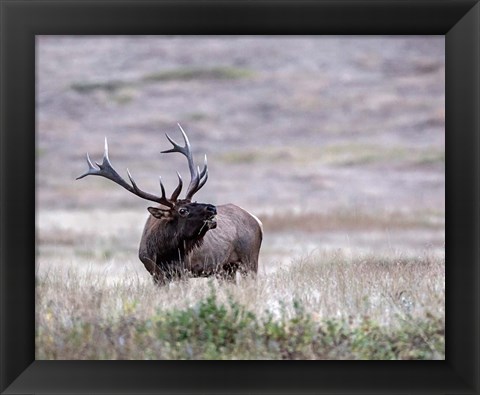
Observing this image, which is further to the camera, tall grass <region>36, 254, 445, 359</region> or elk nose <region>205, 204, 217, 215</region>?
elk nose <region>205, 204, 217, 215</region>

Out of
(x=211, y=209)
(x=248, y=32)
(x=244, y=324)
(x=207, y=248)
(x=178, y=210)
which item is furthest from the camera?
(x=207, y=248)

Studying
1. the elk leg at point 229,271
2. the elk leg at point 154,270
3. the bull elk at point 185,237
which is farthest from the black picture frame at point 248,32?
the elk leg at point 229,271

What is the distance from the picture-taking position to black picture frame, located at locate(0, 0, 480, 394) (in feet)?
17.3

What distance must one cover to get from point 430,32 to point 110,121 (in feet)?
63.5

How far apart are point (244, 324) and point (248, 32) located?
5.81ft

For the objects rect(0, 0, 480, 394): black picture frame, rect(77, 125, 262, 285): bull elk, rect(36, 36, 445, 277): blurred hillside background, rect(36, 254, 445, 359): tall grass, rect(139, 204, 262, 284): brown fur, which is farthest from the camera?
rect(36, 36, 445, 277): blurred hillside background

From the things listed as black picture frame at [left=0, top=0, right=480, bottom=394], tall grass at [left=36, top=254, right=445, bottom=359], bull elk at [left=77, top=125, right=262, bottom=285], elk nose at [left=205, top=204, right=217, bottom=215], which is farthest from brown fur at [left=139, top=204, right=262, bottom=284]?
black picture frame at [left=0, top=0, right=480, bottom=394]

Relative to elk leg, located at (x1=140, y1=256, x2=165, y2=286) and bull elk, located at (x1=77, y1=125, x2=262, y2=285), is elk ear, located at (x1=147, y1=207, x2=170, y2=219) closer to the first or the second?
bull elk, located at (x1=77, y1=125, x2=262, y2=285)

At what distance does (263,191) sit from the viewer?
55.8 ft

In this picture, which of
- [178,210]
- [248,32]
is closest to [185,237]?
[178,210]

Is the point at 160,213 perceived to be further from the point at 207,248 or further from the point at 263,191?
the point at 263,191

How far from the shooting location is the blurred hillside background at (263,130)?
42.3 feet

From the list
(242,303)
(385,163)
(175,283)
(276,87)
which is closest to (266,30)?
(242,303)

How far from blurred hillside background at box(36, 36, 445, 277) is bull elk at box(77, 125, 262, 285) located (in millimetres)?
2194
